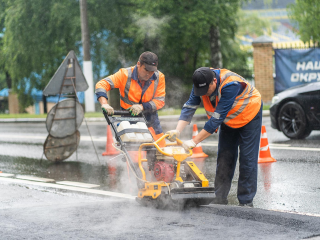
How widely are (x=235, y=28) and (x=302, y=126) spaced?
46.9 feet

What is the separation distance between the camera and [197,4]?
2128 cm

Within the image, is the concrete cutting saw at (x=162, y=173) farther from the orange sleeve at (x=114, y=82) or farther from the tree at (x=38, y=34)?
the tree at (x=38, y=34)

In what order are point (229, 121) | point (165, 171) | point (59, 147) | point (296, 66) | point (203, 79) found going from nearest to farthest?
point (203, 79) < point (165, 171) < point (229, 121) < point (59, 147) < point (296, 66)

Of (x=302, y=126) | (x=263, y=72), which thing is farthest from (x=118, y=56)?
(x=302, y=126)

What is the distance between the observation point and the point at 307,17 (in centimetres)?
2134

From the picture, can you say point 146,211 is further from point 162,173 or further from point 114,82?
point 114,82

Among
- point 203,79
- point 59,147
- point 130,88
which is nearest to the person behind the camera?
point 203,79

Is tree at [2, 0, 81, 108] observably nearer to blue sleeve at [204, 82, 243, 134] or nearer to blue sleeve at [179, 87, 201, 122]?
blue sleeve at [179, 87, 201, 122]

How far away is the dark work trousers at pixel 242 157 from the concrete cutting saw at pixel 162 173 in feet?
1.68

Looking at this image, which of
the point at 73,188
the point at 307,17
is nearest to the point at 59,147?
the point at 73,188

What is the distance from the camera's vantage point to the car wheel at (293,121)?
10.5 m

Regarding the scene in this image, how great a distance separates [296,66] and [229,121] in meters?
15.8

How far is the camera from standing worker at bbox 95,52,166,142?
5.83m

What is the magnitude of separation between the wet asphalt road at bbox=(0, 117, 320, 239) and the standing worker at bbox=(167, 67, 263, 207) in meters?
0.31
